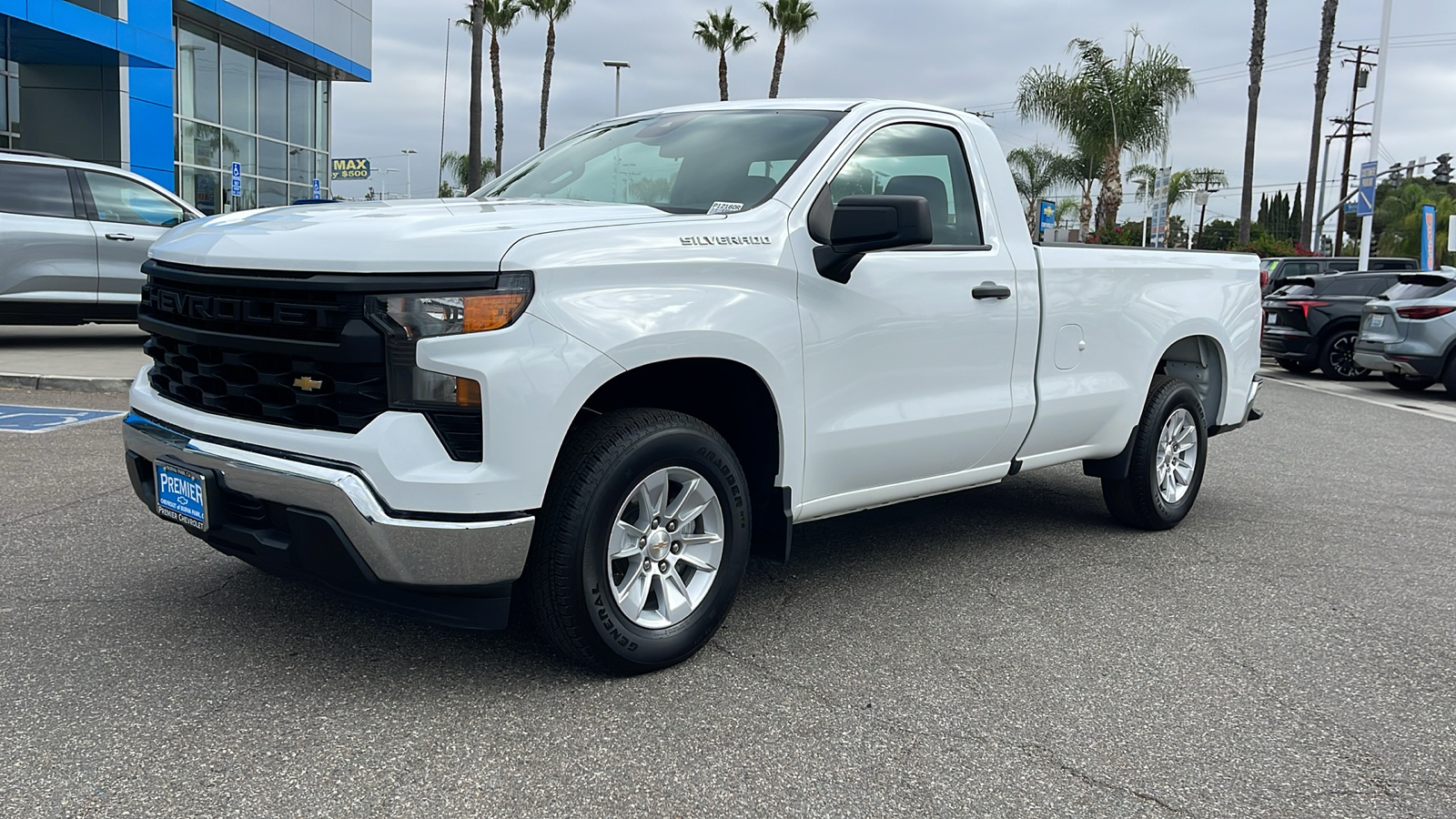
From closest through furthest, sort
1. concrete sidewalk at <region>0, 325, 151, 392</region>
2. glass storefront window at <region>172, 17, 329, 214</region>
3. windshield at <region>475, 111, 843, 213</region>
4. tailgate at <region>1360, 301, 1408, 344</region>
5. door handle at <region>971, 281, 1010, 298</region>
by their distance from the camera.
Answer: windshield at <region>475, 111, 843, 213</region>, door handle at <region>971, 281, 1010, 298</region>, concrete sidewalk at <region>0, 325, 151, 392</region>, tailgate at <region>1360, 301, 1408, 344</region>, glass storefront window at <region>172, 17, 329, 214</region>

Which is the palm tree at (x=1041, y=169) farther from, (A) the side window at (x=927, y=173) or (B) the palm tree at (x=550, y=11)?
(A) the side window at (x=927, y=173)

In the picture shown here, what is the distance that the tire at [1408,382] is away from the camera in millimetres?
14789

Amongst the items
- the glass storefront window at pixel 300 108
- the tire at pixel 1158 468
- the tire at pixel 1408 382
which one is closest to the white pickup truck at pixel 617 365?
the tire at pixel 1158 468

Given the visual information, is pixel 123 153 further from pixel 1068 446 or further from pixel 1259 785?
pixel 1259 785

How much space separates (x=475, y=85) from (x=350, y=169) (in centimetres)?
589

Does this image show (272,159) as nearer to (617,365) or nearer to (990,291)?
(990,291)

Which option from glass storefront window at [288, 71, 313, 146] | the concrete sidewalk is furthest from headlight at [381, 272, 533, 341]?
glass storefront window at [288, 71, 313, 146]

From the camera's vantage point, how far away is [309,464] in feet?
10.6

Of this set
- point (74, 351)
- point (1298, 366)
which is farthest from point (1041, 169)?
point (74, 351)

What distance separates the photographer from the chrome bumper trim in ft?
10.3

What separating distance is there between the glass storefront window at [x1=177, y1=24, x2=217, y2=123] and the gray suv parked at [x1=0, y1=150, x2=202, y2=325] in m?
18.4

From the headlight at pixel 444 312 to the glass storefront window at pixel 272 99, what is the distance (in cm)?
3211

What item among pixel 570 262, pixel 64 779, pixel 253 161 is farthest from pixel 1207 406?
pixel 253 161

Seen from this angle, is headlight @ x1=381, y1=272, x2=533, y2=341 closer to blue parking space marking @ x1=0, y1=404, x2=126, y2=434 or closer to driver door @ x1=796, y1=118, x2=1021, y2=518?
driver door @ x1=796, y1=118, x2=1021, y2=518
